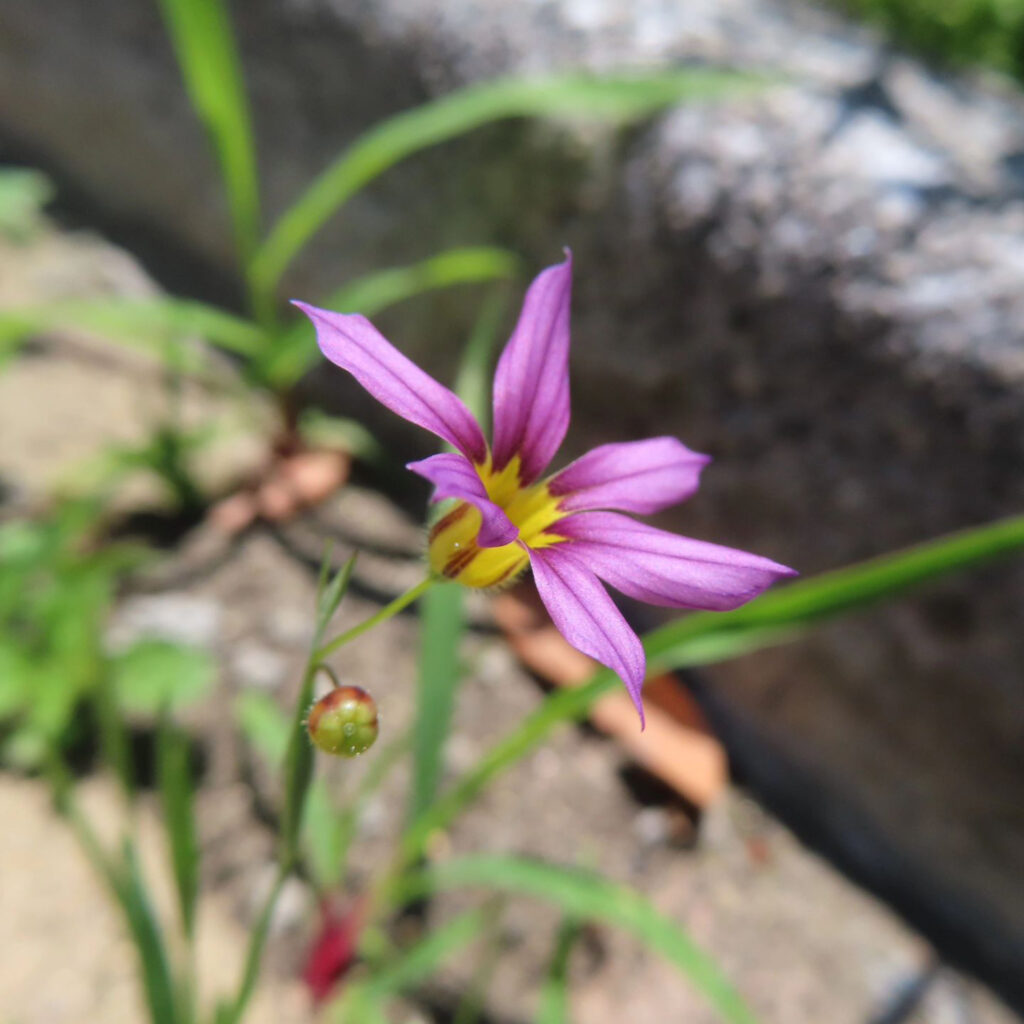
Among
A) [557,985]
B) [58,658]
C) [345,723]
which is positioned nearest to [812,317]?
[557,985]

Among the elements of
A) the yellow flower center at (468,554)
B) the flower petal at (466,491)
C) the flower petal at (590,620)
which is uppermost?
the flower petal at (466,491)

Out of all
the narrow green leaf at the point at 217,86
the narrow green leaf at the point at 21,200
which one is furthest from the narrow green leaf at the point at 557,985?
the narrow green leaf at the point at 21,200

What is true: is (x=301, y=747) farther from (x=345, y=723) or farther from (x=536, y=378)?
(x=536, y=378)

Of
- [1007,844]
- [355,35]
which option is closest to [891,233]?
[1007,844]

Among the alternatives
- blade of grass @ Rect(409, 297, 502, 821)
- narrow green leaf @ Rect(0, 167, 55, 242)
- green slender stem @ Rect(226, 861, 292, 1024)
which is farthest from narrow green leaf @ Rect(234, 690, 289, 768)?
narrow green leaf @ Rect(0, 167, 55, 242)

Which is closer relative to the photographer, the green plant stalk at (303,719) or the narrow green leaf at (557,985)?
the green plant stalk at (303,719)

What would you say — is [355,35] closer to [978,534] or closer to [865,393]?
[865,393]

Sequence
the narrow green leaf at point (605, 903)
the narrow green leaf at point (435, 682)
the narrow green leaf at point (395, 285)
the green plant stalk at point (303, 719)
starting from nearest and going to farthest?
the green plant stalk at point (303, 719), the narrow green leaf at point (605, 903), the narrow green leaf at point (435, 682), the narrow green leaf at point (395, 285)

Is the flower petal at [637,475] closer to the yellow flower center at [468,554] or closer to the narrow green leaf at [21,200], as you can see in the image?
the yellow flower center at [468,554]

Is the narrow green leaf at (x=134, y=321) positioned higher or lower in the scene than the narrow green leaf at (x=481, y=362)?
lower
